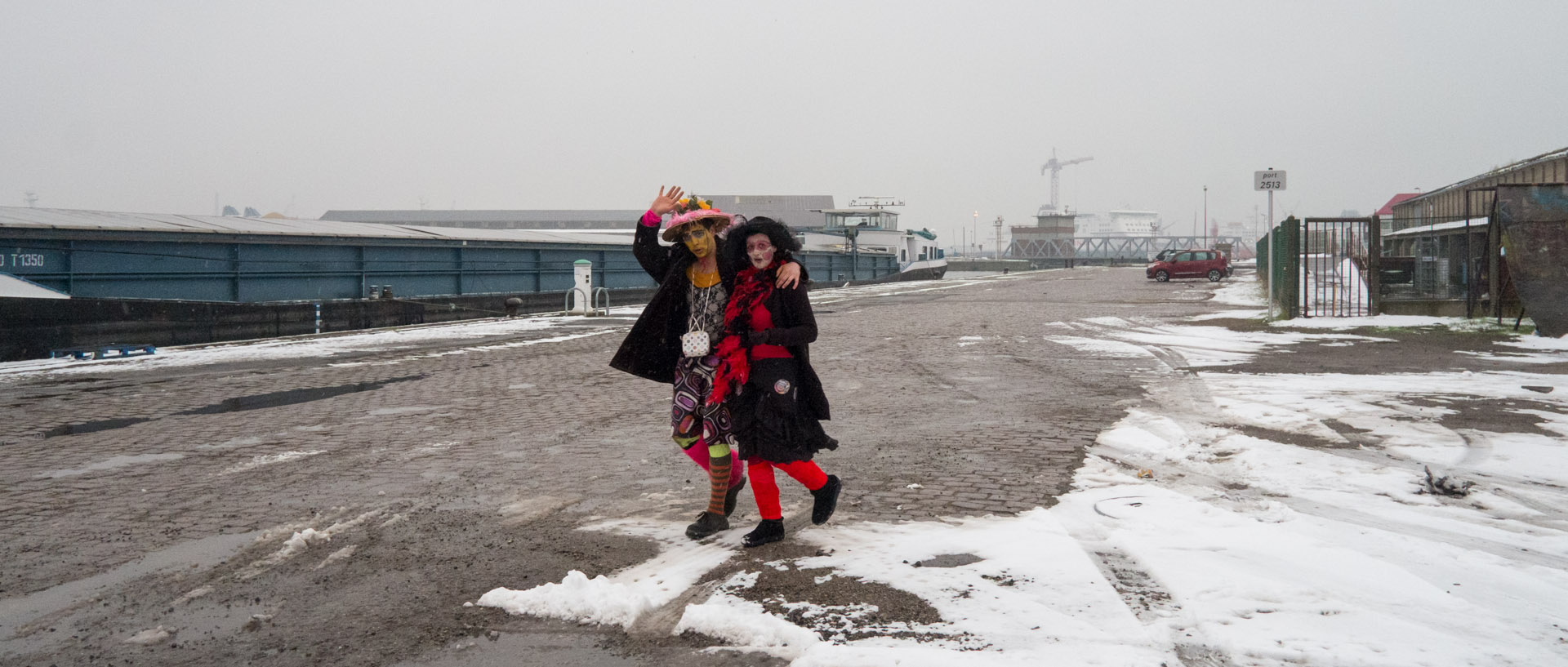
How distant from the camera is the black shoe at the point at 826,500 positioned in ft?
16.5

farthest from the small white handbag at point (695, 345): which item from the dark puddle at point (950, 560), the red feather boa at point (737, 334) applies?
the dark puddle at point (950, 560)

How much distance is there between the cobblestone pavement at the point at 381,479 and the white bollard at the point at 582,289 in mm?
12943

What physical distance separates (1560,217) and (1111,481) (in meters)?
12.6

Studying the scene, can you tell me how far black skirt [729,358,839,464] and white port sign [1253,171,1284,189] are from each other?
18.1 m

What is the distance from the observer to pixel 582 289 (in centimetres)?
2698

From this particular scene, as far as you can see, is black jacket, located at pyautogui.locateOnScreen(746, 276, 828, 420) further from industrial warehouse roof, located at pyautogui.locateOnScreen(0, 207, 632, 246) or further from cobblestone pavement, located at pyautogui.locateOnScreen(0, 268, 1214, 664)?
industrial warehouse roof, located at pyautogui.locateOnScreen(0, 207, 632, 246)

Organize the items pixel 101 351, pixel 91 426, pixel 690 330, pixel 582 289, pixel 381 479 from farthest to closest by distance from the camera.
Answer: pixel 582 289 → pixel 101 351 → pixel 91 426 → pixel 381 479 → pixel 690 330

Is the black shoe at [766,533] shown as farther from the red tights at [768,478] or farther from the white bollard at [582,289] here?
the white bollard at [582,289]

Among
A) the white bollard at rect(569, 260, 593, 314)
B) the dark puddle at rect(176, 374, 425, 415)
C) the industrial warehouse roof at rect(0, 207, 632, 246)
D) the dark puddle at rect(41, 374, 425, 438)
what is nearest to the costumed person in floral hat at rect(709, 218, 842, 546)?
the dark puddle at rect(41, 374, 425, 438)

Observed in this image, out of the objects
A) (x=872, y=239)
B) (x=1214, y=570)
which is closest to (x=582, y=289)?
(x=1214, y=570)

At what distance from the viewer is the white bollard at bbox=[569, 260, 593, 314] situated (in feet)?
87.5

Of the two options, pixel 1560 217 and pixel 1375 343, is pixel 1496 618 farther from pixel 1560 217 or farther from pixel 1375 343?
pixel 1560 217

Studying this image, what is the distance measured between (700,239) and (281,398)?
744cm

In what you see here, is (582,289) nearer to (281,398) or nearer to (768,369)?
(281,398)
